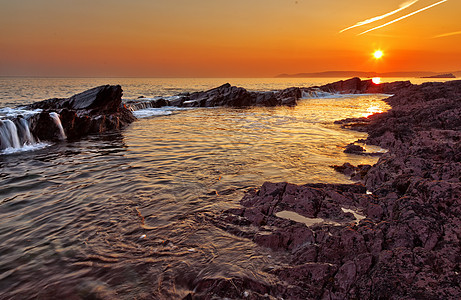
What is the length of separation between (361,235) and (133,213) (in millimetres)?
5869

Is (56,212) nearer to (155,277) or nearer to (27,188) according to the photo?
(27,188)

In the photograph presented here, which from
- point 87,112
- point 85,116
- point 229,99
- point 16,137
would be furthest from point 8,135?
point 229,99

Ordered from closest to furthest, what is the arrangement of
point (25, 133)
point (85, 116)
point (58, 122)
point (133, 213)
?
point (133, 213), point (25, 133), point (58, 122), point (85, 116)

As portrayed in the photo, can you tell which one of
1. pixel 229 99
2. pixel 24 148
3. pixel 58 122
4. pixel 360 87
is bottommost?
pixel 24 148

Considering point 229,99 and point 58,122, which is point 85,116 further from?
point 229,99

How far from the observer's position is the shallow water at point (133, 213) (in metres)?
5.08

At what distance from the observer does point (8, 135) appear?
16.2 meters

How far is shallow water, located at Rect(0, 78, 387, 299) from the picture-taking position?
5078mm

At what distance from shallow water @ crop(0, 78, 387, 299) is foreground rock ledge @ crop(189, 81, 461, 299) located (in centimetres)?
43

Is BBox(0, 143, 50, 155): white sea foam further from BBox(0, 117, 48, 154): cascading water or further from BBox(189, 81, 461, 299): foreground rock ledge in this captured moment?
BBox(189, 81, 461, 299): foreground rock ledge

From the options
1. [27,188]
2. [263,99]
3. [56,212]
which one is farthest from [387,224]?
[263,99]

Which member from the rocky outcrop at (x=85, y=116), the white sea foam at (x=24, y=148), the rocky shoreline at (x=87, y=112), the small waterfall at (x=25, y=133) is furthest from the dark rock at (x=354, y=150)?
A: the small waterfall at (x=25, y=133)

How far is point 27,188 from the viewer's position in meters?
9.64

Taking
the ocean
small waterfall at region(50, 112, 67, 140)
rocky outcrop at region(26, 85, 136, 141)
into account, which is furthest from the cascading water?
small waterfall at region(50, 112, 67, 140)
